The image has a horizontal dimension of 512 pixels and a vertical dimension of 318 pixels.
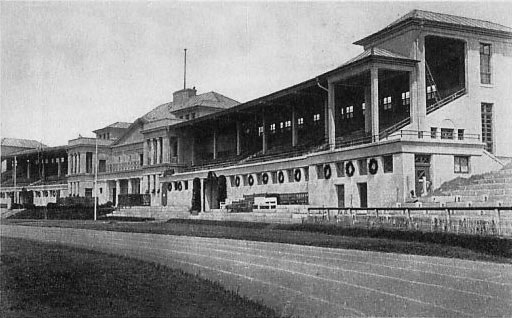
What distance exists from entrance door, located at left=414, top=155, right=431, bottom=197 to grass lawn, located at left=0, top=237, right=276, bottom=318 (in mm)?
22802

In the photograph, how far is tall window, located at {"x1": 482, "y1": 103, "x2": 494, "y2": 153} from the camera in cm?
4211

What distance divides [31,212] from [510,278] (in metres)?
63.7

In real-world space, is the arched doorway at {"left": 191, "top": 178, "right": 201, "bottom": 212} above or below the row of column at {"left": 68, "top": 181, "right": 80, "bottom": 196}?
below

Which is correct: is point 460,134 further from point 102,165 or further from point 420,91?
point 102,165

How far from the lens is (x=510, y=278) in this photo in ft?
45.3

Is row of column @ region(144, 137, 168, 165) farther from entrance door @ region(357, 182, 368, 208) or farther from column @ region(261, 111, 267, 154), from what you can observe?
entrance door @ region(357, 182, 368, 208)

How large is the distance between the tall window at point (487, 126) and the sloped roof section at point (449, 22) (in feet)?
17.1

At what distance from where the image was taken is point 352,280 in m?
13.9

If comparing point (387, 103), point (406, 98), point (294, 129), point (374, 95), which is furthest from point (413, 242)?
point (294, 129)

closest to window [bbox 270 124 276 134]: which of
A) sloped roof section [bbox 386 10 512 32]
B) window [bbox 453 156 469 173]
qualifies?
sloped roof section [bbox 386 10 512 32]

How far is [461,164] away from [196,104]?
5253 centimetres

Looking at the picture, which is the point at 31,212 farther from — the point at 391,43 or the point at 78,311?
the point at 78,311

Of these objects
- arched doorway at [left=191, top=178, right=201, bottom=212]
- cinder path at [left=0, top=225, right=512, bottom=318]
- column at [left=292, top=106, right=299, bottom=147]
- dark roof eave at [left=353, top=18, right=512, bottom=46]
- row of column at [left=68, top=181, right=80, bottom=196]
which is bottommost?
cinder path at [left=0, top=225, right=512, bottom=318]

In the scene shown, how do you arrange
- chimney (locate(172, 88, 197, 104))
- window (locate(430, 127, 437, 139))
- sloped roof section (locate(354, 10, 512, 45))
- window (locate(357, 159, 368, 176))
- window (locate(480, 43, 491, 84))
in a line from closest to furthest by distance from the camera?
window (locate(357, 159, 368, 176)) < window (locate(430, 127, 437, 139)) < sloped roof section (locate(354, 10, 512, 45)) < window (locate(480, 43, 491, 84)) < chimney (locate(172, 88, 197, 104))
